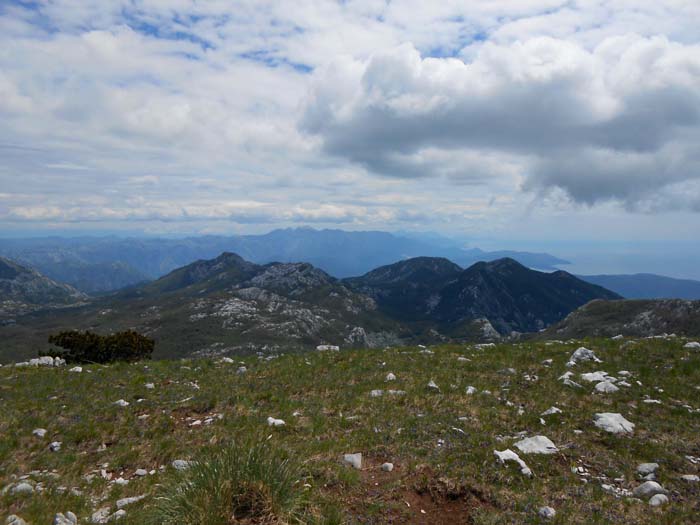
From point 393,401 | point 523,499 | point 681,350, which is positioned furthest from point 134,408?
point 681,350

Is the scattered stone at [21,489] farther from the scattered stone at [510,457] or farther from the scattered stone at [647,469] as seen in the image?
the scattered stone at [647,469]

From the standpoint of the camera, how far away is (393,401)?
44.5 feet

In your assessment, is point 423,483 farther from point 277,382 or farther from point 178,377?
point 178,377

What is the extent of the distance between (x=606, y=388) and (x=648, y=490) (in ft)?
23.9

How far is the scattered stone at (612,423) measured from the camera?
36.3ft

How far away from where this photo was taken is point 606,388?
14391mm

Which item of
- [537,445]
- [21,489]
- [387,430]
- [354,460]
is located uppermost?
[537,445]

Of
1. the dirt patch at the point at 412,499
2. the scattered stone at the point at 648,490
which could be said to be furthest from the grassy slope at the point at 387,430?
the scattered stone at the point at 648,490

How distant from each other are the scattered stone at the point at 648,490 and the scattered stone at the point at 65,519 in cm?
1106

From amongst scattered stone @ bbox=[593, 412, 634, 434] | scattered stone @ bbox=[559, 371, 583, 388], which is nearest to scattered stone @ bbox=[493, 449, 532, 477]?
scattered stone @ bbox=[593, 412, 634, 434]

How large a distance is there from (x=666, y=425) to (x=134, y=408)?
674 inches

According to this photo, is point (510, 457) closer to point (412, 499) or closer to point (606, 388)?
point (412, 499)

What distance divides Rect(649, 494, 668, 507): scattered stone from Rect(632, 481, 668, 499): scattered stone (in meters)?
0.22

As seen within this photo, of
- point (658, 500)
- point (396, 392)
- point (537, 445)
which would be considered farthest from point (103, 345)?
point (658, 500)
